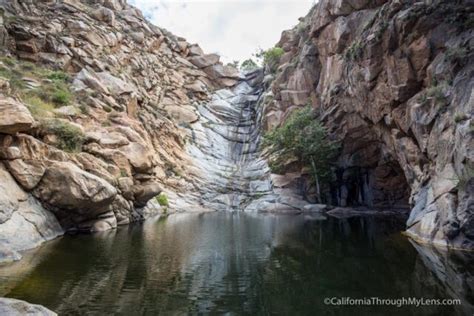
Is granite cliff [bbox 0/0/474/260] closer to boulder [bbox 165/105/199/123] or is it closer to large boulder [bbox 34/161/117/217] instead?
large boulder [bbox 34/161/117/217]

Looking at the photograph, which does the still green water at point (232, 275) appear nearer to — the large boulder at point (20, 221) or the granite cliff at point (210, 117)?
the large boulder at point (20, 221)

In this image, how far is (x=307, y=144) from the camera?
50.0 metres

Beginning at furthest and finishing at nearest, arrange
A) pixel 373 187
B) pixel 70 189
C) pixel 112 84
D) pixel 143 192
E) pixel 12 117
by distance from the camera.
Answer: pixel 373 187 < pixel 112 84 < pixel 143 192 < pixel 70 189 < pixel 12 117

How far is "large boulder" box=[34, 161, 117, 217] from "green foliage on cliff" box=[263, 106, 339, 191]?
31.2 metres

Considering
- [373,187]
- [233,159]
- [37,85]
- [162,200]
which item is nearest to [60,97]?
[37,85]

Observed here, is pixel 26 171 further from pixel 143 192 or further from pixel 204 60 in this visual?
pixel 204 60

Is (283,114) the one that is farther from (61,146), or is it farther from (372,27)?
(61,146)

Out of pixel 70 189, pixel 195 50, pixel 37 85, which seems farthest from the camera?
pixel 195 50

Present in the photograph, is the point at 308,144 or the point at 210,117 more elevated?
the point at 210,117

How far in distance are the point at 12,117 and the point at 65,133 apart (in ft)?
21.4

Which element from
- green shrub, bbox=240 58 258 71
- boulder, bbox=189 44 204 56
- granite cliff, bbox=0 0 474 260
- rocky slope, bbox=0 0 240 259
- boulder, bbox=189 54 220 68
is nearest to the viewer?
rocky slope, bbox=0 0 240 259

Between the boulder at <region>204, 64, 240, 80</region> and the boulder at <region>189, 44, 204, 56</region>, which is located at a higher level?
the boulder at <region>189, 44, 204, 56</region>

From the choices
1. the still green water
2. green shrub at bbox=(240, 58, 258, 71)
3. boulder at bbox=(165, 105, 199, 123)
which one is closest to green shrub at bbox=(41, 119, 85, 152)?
the still green water

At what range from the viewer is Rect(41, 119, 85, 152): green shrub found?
27.8m
